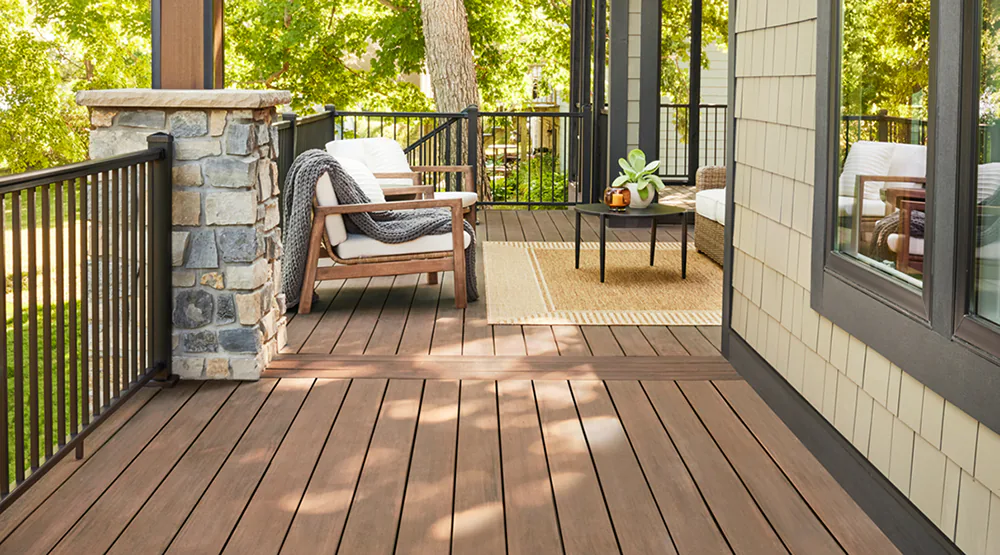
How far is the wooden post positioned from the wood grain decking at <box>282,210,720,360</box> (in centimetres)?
121

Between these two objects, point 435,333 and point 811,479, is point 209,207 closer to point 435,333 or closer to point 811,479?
point 435,333

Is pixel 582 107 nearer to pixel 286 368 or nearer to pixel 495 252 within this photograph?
pixel 495 252

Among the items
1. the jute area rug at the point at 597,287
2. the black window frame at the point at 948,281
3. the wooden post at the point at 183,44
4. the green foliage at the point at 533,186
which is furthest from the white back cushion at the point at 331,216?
the green foliage at the point at 533,186

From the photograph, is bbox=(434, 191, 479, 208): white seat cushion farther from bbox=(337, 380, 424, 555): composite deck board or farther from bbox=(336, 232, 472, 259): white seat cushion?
bbox=(337, 380, 424, 555): composite deck board

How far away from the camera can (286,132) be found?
6.38 m

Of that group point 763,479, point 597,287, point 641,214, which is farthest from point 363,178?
point 763,479

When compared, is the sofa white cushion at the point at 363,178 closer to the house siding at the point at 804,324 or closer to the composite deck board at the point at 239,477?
the composite deck board at the point at 239,477

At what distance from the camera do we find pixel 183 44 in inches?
155

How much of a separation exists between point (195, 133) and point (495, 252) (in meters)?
3.73

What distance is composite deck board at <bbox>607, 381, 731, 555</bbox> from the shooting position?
2551 millimetres

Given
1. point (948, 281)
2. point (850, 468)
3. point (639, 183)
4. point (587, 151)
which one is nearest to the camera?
point (948, 281)

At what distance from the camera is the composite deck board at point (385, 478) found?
253 centimetres

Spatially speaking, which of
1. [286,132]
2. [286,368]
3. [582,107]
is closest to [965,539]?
[286,368]

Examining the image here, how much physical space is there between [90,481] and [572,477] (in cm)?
136
